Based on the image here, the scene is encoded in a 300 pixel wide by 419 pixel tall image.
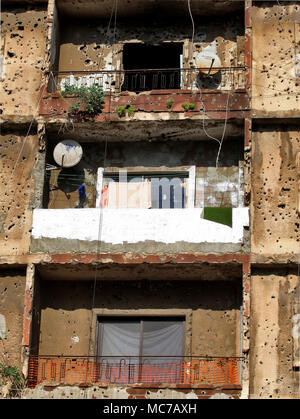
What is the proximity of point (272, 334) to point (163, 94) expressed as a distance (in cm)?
647

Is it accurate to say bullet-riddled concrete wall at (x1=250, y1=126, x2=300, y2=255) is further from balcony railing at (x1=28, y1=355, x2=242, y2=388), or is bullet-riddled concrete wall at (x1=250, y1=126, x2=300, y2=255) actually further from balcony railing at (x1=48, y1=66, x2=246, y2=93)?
balcony railing at (x1=28, y1=355, x2=242, y2=388)

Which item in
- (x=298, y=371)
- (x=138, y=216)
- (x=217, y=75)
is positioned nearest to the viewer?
(x=298, y=371)

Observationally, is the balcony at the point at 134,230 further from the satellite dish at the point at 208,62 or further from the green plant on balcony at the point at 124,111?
Result: the satellite dish at the point at 208,62

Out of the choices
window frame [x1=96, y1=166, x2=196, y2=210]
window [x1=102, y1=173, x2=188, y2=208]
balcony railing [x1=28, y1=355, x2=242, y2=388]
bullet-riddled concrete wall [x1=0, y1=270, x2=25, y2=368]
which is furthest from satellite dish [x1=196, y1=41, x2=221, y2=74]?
balcony railing [x1=28, y1=355, x2=242, y2=388]

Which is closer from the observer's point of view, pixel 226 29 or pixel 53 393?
pixel 53 393

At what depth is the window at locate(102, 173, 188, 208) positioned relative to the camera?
25.1m

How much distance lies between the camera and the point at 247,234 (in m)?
23.5

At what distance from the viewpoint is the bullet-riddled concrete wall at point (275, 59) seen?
24.6m

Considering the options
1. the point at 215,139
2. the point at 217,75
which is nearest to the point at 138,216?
the point at 215,139

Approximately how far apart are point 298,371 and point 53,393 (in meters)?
5.34

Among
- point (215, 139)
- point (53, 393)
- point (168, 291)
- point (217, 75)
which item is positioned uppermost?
point (217, 75)

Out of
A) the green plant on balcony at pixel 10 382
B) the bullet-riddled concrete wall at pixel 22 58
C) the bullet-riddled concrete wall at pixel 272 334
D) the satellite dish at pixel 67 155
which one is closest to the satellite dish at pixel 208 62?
the satellite dish at pixel 67 155

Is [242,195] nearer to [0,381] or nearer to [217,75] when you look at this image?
[217,75]

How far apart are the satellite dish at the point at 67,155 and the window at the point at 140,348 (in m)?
3.88
